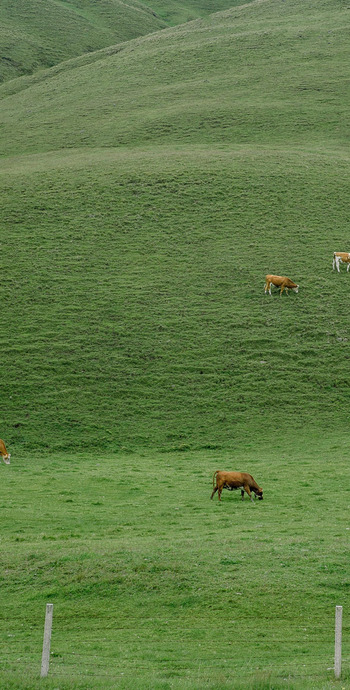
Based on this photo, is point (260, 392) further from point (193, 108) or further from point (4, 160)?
point (193, 108)

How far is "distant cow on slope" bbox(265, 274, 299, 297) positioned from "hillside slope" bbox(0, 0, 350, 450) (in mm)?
733

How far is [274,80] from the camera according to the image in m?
90.7

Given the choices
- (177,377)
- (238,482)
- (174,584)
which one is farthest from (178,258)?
(174,584)

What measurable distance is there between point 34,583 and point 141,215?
4456cm

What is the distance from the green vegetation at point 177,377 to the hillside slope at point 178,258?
0.60 feet

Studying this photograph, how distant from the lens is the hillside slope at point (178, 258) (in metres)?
35.1

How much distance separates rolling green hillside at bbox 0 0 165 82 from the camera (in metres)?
129

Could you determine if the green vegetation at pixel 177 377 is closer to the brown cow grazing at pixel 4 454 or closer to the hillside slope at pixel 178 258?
the hillside slope at pixel 178 258

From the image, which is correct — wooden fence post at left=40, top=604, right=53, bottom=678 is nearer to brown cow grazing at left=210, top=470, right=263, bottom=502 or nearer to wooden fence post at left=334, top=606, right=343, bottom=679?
wooden fence post at left=334, top=606, right=343, bottom=679

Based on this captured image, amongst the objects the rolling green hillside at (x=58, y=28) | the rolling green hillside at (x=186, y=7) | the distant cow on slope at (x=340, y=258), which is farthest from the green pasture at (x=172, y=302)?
the rolling green hillside at (x=186, y=7)

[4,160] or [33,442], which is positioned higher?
[4,160]

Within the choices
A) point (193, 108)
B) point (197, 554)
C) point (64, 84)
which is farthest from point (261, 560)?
point (64, 84)

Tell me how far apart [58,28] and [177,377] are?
Answer: 432 ft

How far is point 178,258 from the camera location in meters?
49.8
